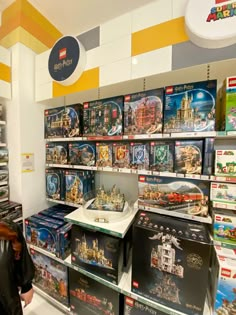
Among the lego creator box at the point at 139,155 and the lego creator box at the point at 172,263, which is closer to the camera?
the lego creator box at the point at 172,263

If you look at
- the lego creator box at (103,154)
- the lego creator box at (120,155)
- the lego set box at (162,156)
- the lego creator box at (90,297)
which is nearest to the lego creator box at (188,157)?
the lego set box at (162,156)

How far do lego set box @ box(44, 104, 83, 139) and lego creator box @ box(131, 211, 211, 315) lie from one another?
3.63ft

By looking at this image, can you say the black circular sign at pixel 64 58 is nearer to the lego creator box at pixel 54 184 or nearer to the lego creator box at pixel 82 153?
the lego creator box at pixel 82 153

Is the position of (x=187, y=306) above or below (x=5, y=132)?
below

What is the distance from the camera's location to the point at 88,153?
1.58 m

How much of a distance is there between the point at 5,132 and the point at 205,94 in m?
2.05

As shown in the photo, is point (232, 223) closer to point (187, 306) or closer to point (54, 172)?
point (187, 306)

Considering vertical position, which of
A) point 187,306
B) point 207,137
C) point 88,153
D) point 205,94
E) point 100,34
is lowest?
point 187,306

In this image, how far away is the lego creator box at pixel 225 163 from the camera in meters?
0.97

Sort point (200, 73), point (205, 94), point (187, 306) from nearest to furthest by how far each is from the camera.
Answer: point (187, 306)
point (205, 94)
point (200, 73)

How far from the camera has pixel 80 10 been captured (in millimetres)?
1567

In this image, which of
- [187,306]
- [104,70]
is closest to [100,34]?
[104,70]

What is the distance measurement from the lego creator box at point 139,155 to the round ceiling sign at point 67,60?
0.86 meters

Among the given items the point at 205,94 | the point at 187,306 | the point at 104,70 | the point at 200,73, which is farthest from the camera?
the point at 104,70
